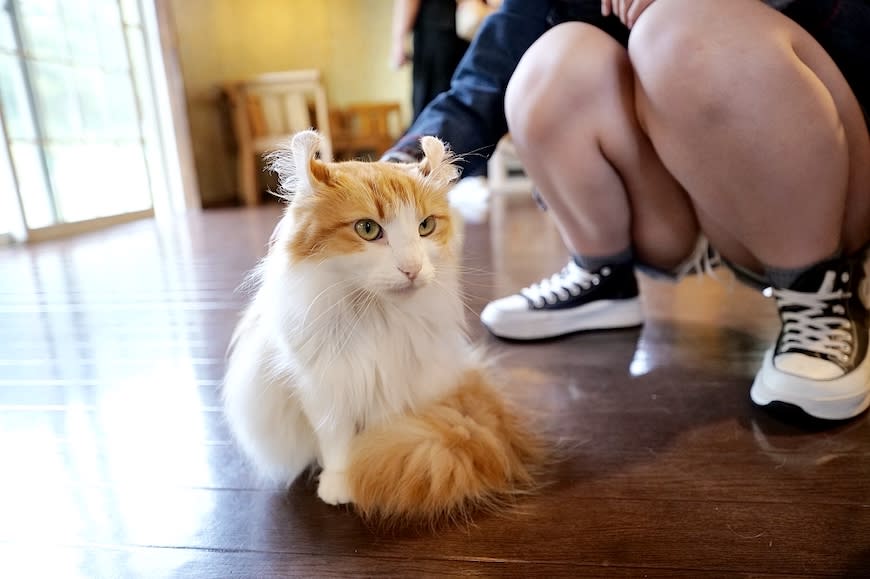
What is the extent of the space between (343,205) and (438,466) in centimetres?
24

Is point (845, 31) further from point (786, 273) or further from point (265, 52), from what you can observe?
point (265, 52)

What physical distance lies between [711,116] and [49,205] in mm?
2699

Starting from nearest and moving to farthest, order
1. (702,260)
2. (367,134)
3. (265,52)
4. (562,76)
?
(562,76) → (702,260) → (367,134) → (265,52)

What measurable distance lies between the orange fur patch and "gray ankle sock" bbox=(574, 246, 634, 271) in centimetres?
50

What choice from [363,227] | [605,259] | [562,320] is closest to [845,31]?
[605,259]

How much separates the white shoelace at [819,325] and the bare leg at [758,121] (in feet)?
0.14

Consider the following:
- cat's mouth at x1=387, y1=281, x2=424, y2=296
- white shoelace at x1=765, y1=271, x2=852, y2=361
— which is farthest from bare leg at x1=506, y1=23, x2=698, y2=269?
cat's mouth at x1=387, y1=281, x2=424, y2=296

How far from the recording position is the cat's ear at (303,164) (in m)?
0.46

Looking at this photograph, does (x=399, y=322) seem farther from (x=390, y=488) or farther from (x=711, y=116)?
(x=711, y=116)

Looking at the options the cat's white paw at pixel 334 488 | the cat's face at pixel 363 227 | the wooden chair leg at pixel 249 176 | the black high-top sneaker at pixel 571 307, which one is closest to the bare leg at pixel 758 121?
the black high-top sneaker at pixel 571 307

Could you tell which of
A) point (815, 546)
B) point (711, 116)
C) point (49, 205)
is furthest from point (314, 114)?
point (815, 546)

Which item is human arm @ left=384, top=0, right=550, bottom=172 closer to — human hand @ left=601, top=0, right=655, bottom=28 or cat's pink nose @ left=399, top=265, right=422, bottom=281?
human hand @ left=601, top=0, right=655, bottom=28

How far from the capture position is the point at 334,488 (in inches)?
20.5

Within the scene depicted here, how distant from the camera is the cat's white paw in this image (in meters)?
0.52
